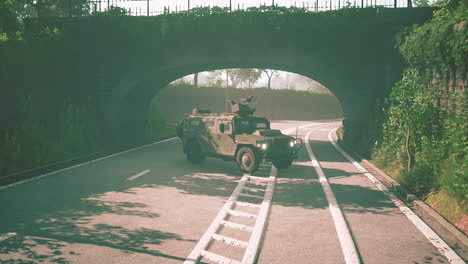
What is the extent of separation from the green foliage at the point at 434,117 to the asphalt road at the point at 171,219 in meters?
1.16

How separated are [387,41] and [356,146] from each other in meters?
4.98

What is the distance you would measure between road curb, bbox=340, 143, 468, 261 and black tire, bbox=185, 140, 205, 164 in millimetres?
6381

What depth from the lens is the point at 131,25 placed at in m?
19.1

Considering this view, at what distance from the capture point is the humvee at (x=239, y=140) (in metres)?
11.8

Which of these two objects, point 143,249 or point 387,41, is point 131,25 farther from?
point 143,249

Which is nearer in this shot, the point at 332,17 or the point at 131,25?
the point at 332,17

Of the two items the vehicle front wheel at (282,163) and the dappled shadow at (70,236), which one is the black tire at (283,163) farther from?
the dappled shadow at (70,236)

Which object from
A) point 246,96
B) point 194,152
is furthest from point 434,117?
point 246,96

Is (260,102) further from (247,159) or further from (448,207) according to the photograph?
(448,207)

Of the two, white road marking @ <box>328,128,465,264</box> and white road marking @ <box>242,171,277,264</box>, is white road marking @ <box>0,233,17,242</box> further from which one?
white road marking @ <box>328,128,465,264</box>

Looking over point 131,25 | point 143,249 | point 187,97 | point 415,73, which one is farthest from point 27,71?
point 187,97

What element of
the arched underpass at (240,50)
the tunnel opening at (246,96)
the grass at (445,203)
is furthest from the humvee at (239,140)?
the tunnel opening at (246,96)

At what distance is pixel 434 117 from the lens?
10.0m

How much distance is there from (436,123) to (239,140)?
5.47 metres
